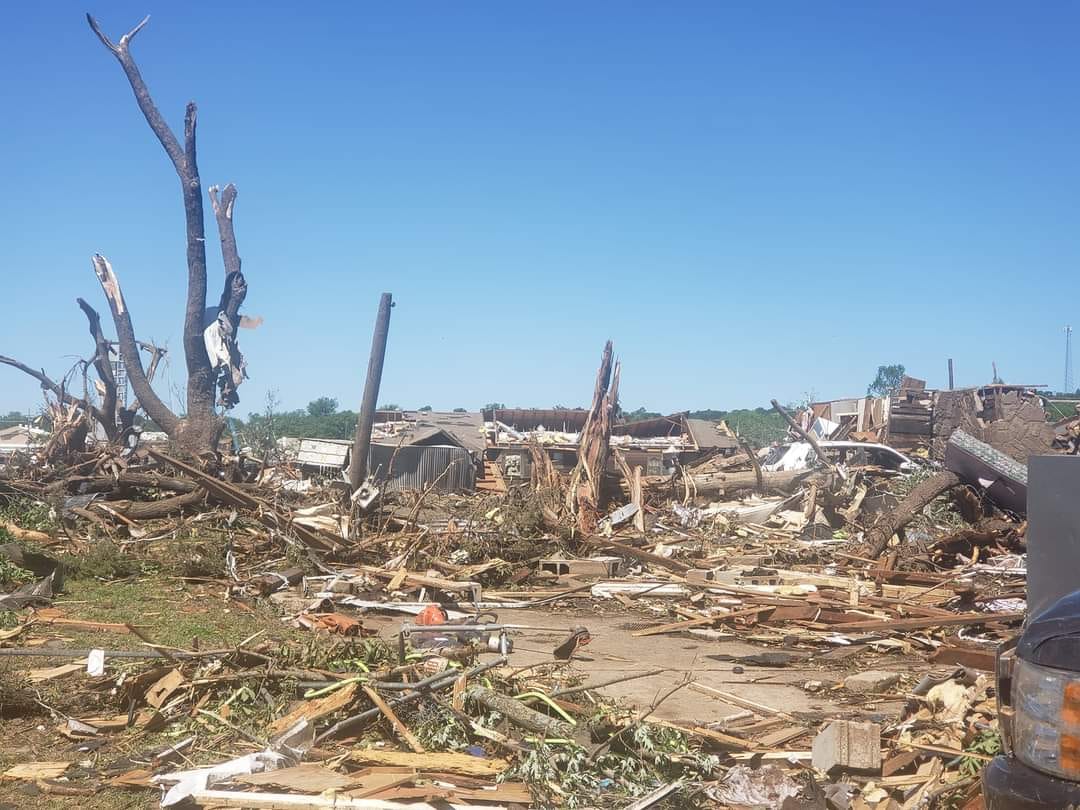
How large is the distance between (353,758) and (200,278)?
22.5 metres

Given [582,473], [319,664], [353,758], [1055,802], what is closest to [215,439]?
[582,473]

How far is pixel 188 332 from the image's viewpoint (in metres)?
25.3

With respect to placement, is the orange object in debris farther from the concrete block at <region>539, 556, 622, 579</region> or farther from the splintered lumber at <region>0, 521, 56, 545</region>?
the splintered lumber at <region>0, 521, 56, 545</region>

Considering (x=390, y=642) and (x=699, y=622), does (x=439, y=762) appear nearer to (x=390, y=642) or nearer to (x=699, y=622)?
(x=390, y=642)

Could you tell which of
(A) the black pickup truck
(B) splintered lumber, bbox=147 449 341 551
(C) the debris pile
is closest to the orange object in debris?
(C) the debris pile

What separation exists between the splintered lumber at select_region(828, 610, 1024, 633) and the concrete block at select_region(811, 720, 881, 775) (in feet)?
14.7

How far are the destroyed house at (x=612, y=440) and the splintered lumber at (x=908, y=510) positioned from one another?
9.05 meters

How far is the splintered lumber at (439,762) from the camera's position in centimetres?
491

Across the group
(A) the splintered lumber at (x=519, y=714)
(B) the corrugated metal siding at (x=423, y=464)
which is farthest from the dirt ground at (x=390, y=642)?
(B) the corrugated metal siding at (x=423, y=464)

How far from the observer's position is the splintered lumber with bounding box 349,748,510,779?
4914mm

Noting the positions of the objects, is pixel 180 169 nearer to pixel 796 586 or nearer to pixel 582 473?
pixel 582 473

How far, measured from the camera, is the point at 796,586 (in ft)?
39.6

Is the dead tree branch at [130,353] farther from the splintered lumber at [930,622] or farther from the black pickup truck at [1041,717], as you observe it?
the black pickup truck at [1041,717]

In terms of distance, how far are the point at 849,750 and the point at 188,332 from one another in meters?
23.5
